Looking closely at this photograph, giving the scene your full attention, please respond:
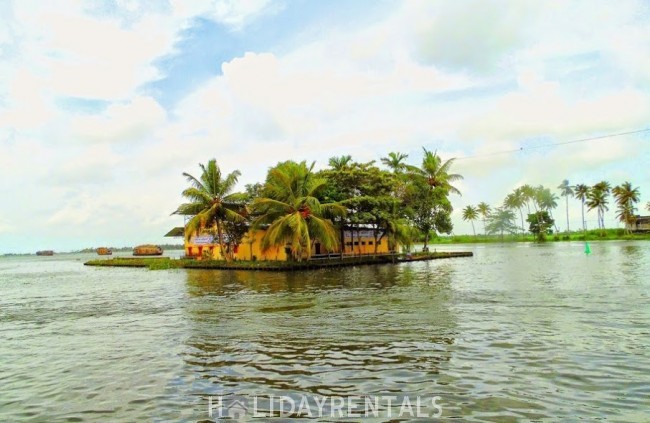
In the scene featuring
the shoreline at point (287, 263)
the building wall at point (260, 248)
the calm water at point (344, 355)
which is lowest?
the calm water at point (344, 355)

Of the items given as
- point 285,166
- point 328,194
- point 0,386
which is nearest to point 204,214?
point 285,166

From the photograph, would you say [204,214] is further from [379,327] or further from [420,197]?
[379,327]

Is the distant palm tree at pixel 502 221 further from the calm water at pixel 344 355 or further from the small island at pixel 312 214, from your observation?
the calm water at pixel 344 355

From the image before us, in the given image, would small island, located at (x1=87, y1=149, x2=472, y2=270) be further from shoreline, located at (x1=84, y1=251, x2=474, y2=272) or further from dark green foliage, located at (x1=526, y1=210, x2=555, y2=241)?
dark green foliage, located at (x1=526, y1=210, x2=555, y2=241)

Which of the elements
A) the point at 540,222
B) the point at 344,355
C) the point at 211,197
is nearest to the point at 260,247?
the point at 211,197

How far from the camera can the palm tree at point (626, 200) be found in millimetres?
83250

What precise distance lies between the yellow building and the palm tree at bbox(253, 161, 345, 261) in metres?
4.73

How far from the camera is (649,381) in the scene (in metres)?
6.56

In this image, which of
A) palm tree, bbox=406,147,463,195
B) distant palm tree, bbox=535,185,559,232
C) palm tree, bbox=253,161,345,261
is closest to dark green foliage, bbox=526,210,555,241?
distant palm tree, bbox=535,185,559,232

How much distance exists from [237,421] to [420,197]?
4610 centimetres

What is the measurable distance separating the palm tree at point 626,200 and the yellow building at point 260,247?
57.6 metres

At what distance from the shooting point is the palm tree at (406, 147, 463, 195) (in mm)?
49750

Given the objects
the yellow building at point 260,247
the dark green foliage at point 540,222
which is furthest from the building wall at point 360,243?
the dark green foliage at point 540,222

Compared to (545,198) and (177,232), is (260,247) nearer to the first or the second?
(177,232)
